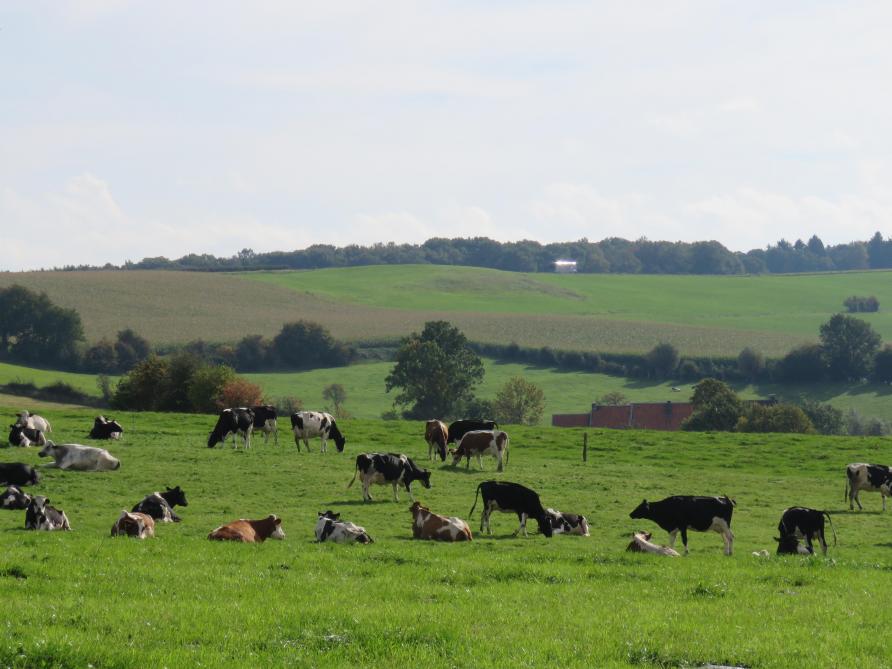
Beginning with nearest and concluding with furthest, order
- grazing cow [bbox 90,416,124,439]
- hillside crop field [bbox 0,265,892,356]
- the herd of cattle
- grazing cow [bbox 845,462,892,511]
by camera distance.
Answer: the herd of cattle, grazing cow [bbox 845,462,892,511], grazing cow [bbox 90,416,124,439], hillside crop field [bbox 0,265,892,356]

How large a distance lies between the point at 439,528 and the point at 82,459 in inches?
561

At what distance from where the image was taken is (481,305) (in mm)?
167875

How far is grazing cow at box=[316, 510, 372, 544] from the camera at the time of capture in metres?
22.7

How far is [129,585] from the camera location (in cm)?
1558

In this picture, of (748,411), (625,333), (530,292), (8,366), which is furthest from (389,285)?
(748,411)

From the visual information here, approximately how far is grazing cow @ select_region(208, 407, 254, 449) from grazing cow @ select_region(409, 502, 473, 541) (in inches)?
755

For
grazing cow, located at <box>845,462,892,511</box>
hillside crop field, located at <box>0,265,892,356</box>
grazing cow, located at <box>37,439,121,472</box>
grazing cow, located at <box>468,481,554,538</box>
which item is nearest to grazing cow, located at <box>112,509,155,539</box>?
grazing cow, located at <box>468,481,554,538</box>

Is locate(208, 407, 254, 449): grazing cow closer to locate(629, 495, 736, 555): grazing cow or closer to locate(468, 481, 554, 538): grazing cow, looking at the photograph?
locate(468, 481, 554, 538): grazing cow

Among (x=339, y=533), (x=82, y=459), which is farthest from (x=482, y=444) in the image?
(x=339, y=533)

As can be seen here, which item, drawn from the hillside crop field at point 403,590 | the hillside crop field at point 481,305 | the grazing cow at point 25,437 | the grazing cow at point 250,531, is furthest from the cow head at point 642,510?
the hillside crop field at point 481,305

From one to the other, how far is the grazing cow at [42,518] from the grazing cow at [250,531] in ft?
11.0

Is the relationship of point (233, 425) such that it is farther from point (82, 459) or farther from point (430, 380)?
point (430, 380)

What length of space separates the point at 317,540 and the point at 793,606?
10282mm

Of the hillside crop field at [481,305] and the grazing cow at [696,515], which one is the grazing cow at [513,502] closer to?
the grazing cow at [696,515]
